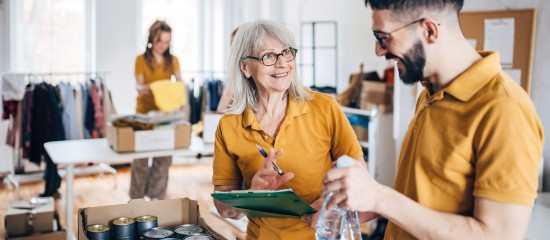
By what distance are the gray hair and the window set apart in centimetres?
498

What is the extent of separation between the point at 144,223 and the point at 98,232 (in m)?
0.14

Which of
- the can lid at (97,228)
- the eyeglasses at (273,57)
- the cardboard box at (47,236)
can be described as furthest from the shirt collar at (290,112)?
the cardboard box at (47,236)

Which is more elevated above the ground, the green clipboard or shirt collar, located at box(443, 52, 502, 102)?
shirt collar, located at box(443, 52, 502, 102)

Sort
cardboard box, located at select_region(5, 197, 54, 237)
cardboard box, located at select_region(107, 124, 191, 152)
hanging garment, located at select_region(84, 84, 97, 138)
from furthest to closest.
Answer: hanging garment, located at select_region(84, 84, 97, 138), cardboard box, located at select_region(107, 124, 191, 152), cardboard box, located at select_region(5, 197, 54, 237)

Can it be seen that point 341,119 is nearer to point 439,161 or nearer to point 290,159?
point 290,159

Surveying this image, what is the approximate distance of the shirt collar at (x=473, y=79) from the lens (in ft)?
4.04

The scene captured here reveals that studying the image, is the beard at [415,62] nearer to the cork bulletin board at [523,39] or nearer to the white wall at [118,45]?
the cork bulletin board at [523,39]

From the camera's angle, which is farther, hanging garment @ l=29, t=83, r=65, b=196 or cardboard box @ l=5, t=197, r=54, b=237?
hanging garment @ l=29, t=83, r=65, b=196

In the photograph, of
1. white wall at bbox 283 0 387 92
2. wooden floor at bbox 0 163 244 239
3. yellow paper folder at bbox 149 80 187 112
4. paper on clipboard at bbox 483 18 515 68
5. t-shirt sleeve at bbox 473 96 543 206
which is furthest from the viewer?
white wall at bbox 283 0 387 92

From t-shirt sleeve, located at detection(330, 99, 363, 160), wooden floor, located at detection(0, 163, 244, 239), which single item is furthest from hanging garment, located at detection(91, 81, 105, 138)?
t-shirt sleeve, located at detection(330, 99, 363, 160)

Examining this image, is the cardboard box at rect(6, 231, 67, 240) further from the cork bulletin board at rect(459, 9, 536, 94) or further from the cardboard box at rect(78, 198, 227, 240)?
the cork bulletin board at rect(459, 9, 536, 94)

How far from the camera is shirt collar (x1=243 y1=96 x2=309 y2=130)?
79.7 inches

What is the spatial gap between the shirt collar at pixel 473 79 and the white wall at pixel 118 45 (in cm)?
585

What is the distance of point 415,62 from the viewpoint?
4.17 feet
